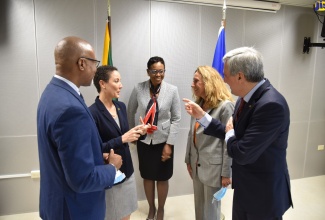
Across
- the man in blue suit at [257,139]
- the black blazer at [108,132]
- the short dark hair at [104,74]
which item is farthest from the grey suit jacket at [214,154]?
the short dark hair at [104,74]

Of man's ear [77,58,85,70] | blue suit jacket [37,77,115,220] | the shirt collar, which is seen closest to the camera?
blue suit jacket [37,77,115,220]

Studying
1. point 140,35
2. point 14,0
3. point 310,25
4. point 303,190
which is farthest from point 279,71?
point 14,0

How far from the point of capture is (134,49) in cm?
286

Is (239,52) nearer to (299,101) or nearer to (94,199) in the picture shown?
(94,199)

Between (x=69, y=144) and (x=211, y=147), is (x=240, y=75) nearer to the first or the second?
(x=211, y=147)

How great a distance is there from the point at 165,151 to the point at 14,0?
225 cm

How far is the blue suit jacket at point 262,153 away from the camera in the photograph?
1247 millimetres

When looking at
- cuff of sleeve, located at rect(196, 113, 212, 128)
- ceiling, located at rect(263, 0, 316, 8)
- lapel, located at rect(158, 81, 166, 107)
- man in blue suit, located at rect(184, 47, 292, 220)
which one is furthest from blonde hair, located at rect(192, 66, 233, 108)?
ceiling, located at rect(263, 0, 316, 8)

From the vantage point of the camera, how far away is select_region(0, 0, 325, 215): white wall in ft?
8.39

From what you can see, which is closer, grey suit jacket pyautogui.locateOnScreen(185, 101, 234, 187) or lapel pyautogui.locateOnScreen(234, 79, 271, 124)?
lapel pyautogui.locateOnScreen(234, 79, 271, 124)

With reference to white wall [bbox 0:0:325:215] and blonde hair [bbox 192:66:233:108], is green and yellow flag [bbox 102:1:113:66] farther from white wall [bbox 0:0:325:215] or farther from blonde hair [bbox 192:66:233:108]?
blonde hair [bbox 192:66:233:108]

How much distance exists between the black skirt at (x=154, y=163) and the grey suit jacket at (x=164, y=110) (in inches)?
3.3

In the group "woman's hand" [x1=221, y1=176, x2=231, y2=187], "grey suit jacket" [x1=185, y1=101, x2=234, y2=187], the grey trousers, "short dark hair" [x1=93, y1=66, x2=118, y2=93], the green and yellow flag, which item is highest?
the green and yellow flag

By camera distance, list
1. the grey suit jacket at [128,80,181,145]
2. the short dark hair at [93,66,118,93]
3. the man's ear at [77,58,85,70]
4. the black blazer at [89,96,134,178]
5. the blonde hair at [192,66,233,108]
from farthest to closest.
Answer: the grey suit jacket at [128,80,181,145]
the blonde hair at [192,66,233,108]
the short dark hair at [93,66,118,93]
the black blazer at [89,96,134,178]
the man's ear at [77,58,85,70]
